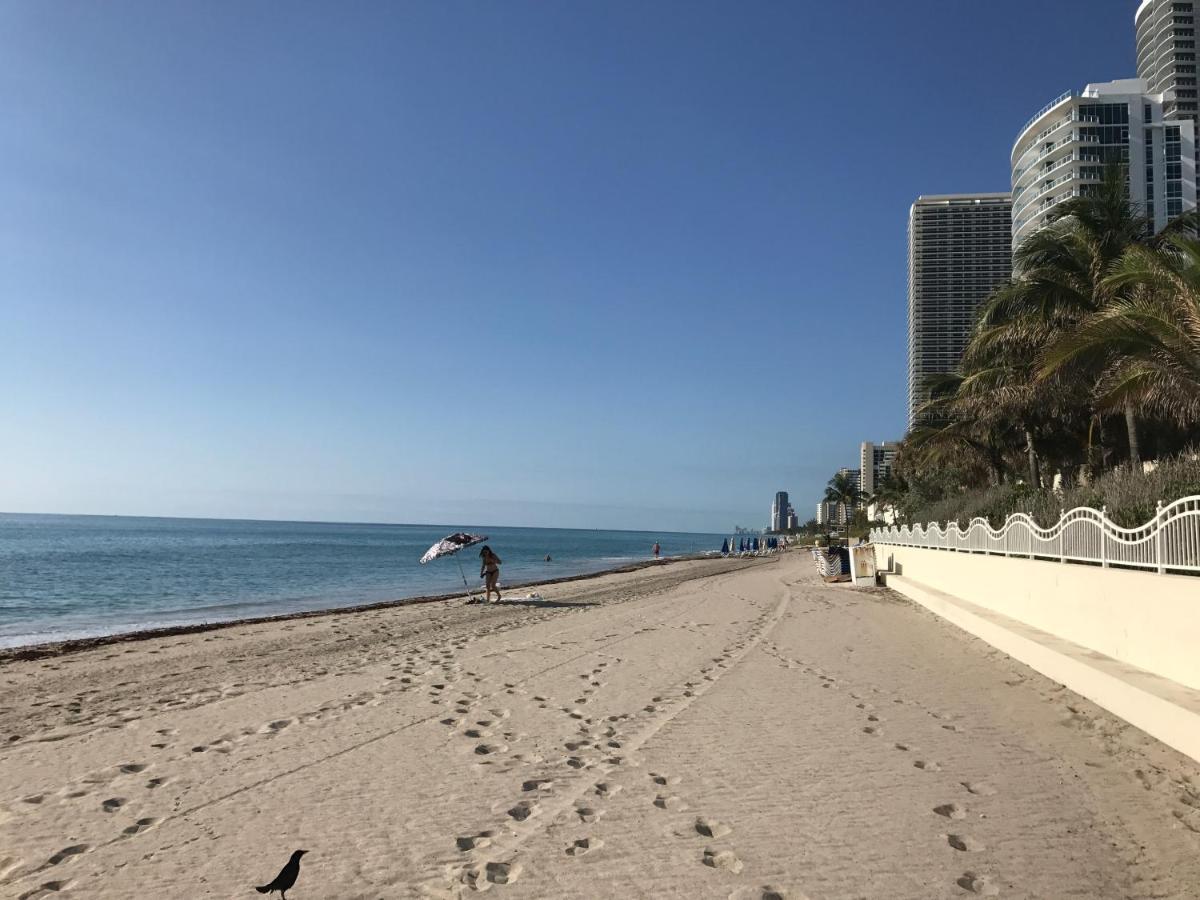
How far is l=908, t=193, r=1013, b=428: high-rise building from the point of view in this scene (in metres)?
109

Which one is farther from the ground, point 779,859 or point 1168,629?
point 1168,629

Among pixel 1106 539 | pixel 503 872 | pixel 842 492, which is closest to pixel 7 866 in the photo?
pixel 503 872

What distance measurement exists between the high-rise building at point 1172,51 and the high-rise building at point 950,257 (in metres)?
21.7

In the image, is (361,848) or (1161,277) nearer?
(361,848)

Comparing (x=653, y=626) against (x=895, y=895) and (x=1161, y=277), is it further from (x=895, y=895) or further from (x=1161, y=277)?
(x=895, y=895)

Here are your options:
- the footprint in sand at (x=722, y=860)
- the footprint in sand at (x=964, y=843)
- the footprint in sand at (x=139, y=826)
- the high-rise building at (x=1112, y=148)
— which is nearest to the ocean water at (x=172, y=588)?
the footprint in sand at (x=139, y=826)

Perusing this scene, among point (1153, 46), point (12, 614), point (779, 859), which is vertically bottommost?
point (12, 614)

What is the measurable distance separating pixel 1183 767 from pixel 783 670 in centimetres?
412

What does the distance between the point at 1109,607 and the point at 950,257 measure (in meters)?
118

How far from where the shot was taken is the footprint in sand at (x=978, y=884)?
11.0 feet

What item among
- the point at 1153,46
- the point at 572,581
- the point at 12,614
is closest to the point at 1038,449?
the point at 572,581

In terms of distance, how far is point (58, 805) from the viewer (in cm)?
461

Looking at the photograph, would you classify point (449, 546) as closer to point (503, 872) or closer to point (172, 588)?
point (172, 588)

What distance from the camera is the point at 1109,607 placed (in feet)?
23.2
